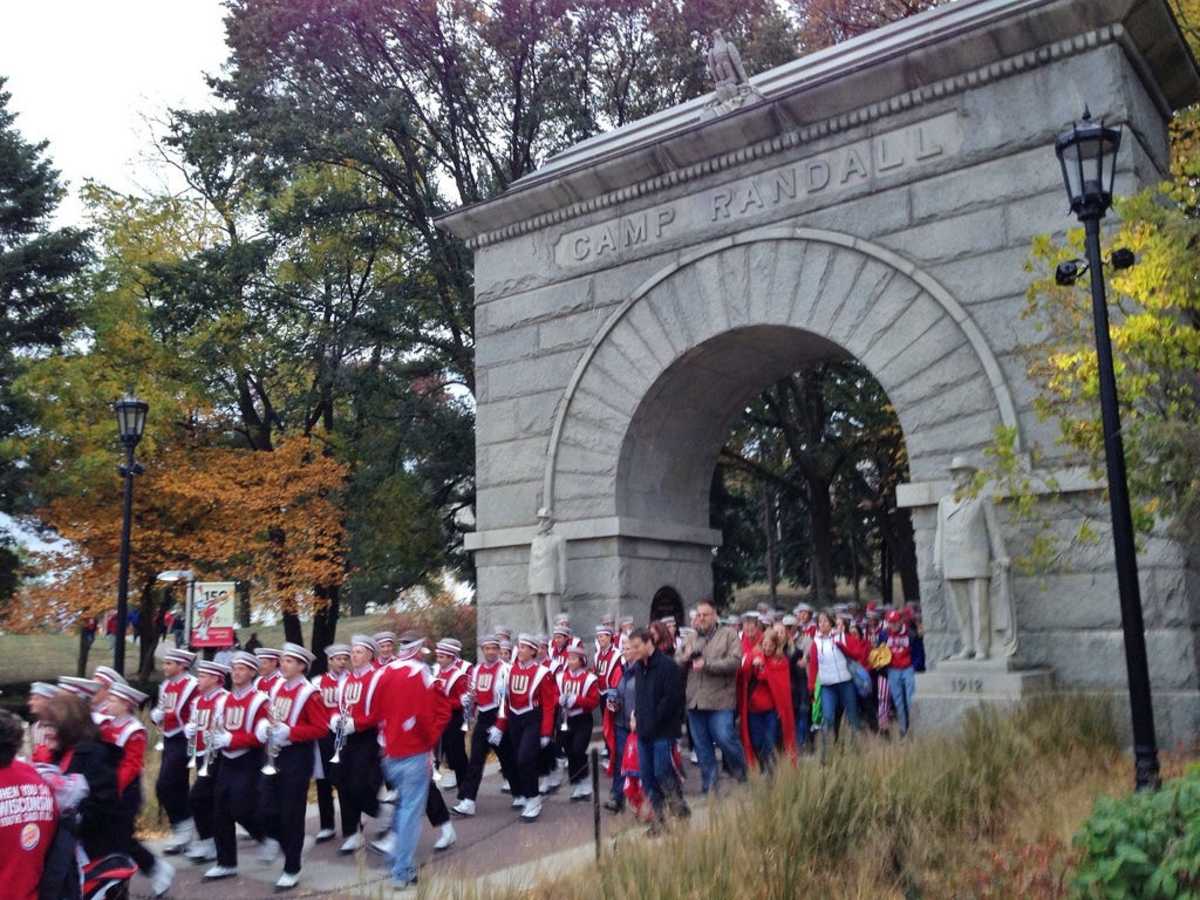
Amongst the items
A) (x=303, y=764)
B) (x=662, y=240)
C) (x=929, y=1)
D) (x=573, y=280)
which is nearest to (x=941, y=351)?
(x=662, y=240)

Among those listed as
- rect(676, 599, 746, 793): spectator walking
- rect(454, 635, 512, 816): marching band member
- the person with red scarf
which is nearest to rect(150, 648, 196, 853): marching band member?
rect(454, 635, 512, 816): marching band member

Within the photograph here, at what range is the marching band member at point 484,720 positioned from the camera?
11.5m

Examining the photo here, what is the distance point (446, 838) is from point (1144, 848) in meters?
5.93

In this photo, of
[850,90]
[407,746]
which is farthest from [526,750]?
[850,90]

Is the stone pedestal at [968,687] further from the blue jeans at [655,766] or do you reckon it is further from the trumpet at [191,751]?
the trumpet at [191,751]

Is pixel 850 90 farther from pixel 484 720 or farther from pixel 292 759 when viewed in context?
pixel 292 759

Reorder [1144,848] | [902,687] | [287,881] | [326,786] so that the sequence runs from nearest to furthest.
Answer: [1144,848], [287,881], [326,786], [902,687]

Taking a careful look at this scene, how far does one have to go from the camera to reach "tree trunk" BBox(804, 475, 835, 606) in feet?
86.8

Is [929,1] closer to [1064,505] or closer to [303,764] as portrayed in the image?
[1064,505]

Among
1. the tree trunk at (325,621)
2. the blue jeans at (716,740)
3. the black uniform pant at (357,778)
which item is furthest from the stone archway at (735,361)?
the tree trunk at (325,621)

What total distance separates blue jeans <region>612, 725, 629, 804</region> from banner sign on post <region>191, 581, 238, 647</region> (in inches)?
351

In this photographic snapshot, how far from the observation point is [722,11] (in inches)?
1040

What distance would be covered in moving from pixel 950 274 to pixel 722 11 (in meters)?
15.6

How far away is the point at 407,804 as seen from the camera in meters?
8.41
